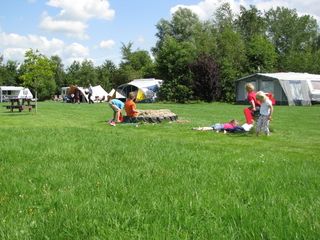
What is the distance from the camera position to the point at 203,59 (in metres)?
43.7

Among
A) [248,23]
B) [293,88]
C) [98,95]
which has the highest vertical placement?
[248,23]

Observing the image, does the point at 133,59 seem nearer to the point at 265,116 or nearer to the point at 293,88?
the point at 293,88

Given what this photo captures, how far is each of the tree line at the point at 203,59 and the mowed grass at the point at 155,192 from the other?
23.2 meters

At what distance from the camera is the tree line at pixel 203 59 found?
43812mm

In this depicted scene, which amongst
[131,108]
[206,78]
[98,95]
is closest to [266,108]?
[131,108]

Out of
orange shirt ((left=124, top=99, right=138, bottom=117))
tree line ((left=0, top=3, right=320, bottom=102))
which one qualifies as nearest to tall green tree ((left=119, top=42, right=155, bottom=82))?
tree line ((left=0, top=3, right=320, bottom=102))

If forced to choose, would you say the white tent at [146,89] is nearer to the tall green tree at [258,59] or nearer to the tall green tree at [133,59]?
the tall green tree at [258,59]

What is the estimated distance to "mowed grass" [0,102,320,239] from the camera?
158 inches

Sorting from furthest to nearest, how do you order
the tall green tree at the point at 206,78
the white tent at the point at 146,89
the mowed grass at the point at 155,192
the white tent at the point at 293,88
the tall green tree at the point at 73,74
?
the tall green tree at the point at 73,74 < the white tent at the point at 146,89 < the tall green tree at the point at 206,78 < the white tent at the point at 293,88 < the mowed grass at the point at 155,192

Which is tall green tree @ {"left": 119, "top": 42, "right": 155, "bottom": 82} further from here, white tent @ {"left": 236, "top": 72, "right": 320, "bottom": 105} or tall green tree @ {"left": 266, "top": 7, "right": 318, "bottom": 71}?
white tent @ {"left": 236, "top": 72, "right": 320, "bottom": 105}

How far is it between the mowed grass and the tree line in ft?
76.1

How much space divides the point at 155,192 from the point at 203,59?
128 feet

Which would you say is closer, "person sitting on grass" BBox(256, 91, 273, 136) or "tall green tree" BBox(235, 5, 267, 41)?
"person sitting on grass" BBox(256, 91, 273, 136)

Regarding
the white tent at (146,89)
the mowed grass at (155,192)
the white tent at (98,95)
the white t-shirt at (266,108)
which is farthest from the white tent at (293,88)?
the mowed grass at (155,192)
